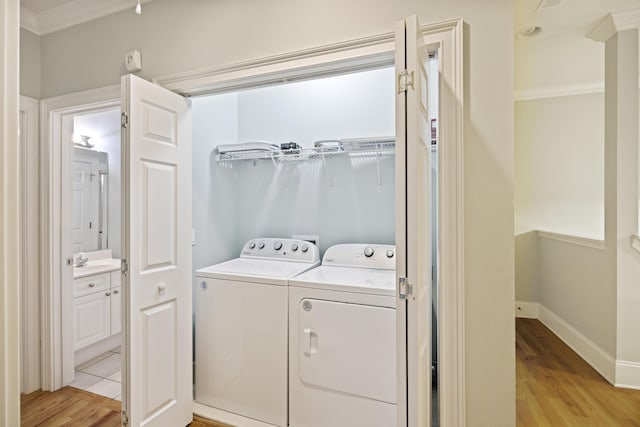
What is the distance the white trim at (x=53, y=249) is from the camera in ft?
7.50

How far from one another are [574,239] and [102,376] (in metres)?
4.16

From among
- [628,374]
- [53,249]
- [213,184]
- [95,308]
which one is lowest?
[628,374]

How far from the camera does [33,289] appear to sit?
90.5 inches

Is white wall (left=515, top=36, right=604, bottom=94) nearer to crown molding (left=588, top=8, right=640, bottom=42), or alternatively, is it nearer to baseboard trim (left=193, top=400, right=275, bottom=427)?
crown molding (left=588, top=8, right=640, bottom=42)

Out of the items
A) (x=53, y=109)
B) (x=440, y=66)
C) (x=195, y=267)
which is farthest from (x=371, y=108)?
(x=53, y=109)

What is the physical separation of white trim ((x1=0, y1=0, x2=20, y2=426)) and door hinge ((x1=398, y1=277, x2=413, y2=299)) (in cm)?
99

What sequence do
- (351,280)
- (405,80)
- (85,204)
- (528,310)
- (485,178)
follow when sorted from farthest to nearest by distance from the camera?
(528,310) < (85,204) < (351,280) < (485,178) < (405,80)

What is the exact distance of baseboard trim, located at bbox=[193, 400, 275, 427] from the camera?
1.92m

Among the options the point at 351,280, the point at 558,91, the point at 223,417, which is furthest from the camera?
the point at 558,91

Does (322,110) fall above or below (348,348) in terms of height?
above

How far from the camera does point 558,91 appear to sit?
3.52 meters

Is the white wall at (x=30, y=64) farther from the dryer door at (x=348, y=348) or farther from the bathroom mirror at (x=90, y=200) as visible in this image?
the dryer door at (x=348, y=348)

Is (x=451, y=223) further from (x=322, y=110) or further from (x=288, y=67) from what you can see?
(x=322, y=110)

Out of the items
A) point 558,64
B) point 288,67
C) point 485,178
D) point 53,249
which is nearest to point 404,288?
point 485,178
